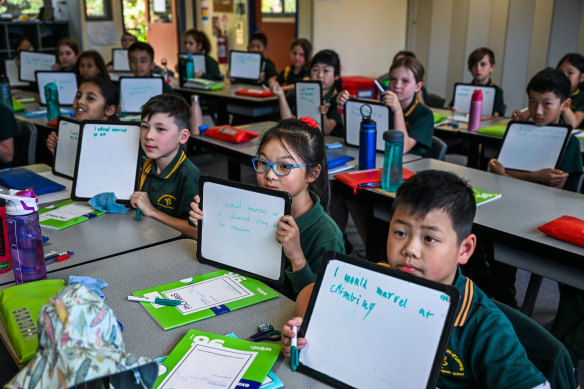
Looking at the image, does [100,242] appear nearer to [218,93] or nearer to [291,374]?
[291,374]

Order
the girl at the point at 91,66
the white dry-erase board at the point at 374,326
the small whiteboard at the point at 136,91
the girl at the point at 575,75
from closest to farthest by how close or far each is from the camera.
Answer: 1. the white dry-erase board at the point at 374,326
2. the girl at the point at 575,75
3. the small whiteboard at the point at 136,91
4. the girl at the point at 91,66

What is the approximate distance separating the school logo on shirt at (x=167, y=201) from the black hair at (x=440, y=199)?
1.19 m

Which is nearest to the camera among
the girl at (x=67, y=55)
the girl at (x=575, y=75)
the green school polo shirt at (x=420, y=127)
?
the green school polo shirt at (x=420, y=127)

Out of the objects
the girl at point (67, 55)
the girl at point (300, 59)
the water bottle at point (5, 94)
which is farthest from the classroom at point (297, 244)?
the girl at point (300, 59)

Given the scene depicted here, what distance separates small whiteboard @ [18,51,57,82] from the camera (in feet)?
18.1

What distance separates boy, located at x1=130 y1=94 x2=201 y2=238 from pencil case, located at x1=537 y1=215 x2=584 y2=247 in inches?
50.1

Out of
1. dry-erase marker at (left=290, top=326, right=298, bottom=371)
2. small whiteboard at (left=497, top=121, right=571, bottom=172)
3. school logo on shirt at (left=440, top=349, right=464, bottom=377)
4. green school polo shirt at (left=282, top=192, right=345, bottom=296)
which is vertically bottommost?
school logo on shirt at (left=440, top=349, right=464, bottom=377)

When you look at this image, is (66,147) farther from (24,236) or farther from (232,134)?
(24,236)

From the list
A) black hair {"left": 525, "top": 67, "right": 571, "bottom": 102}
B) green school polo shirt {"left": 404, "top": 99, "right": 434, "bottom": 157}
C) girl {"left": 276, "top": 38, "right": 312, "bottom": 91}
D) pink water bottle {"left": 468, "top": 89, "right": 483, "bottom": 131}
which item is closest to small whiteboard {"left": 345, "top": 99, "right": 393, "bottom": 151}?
green school polo shirt {"left": 404, "top": 99, "right": 434, "bottom": 157}

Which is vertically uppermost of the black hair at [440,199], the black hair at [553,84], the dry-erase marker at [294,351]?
the black hair at [553,84]

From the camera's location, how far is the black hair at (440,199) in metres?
1.16

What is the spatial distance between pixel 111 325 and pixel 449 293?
0.57m

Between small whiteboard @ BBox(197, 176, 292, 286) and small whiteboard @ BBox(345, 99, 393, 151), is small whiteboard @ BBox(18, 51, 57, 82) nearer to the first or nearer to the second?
small whiteboard @ BBox(345, 99, 393, 151)

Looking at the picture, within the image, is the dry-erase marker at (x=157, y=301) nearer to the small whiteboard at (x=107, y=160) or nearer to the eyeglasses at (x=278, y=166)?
the eyeglasses at (x=278, y=166)
